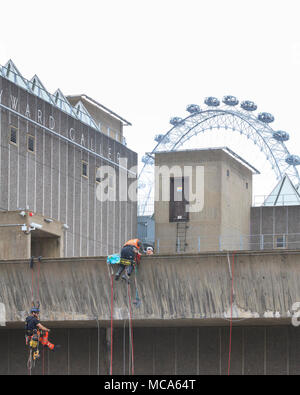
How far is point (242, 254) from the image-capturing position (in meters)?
29.6

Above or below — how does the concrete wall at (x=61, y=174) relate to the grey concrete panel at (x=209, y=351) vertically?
above

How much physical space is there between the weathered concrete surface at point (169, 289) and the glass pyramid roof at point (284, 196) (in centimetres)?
3773

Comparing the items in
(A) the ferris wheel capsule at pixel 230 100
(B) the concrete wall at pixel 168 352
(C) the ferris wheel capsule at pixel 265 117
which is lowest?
(B) the concrete wall at pixel 168 352

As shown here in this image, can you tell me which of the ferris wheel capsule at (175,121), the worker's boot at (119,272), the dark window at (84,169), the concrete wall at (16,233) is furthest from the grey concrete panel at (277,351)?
the ferris wheel capsule at (175,121)

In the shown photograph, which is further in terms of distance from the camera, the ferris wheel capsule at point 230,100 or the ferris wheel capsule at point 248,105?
the ferris wheel capsule at point 230,100

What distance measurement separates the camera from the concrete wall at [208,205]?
57.7 metres

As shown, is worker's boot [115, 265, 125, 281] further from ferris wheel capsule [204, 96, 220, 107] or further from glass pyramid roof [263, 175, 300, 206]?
ferris wheel capsule [204, 96, 220, 107]

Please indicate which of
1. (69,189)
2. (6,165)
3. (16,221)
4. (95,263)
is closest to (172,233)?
(69,189)

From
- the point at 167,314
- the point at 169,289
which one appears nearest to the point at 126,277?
the point at 169,289

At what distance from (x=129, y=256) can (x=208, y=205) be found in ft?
91.9

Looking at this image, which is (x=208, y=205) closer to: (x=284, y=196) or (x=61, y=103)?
(x=61, y=103)

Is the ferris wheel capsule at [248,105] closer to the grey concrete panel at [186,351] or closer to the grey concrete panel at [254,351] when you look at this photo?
the grey concrete panel at [186,351]

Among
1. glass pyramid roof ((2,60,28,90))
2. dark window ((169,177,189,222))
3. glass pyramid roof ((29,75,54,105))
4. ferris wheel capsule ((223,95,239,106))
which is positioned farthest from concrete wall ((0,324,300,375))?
ferris wheel capsule ((223,95,239,106))

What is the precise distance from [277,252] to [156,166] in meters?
31.0
